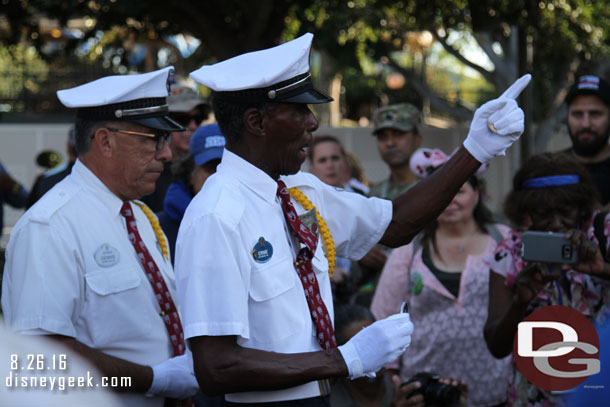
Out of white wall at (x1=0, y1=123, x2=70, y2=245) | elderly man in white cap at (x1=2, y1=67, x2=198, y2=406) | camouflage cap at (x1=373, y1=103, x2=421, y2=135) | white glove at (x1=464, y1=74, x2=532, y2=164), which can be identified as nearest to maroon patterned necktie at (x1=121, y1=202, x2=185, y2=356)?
elderly man in white cap at (x1=2, y1=67, x2=198, y2=406)

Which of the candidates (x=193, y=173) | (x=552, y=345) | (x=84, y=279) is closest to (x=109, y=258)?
(x=84, y=279)

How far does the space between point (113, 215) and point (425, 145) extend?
12936 mm

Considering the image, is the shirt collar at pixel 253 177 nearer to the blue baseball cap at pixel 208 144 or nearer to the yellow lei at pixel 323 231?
the yellow lei at pixel 323 231

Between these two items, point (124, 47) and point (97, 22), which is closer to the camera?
point (97, 22)

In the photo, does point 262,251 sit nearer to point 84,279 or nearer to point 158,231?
point 84,279

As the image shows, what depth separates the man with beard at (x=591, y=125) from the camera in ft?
15.3

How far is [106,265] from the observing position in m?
Answer: 2.99

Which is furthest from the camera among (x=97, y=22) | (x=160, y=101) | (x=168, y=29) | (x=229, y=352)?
(x=168, y=29)

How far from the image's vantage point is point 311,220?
9.08 feet

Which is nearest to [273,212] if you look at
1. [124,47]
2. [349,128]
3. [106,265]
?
[106,265]

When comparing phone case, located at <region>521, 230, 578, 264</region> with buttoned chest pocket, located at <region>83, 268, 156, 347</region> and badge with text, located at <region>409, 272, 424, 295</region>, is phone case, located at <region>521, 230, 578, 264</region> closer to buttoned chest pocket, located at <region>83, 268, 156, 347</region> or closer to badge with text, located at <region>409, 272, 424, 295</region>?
badge with text, located at <region>409, 272, 424, 295</region>

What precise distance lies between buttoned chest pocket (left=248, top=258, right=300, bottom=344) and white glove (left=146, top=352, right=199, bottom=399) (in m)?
0.61

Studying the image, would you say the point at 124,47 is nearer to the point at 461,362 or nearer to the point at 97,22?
the point at 97,22

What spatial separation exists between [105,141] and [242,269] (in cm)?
101
